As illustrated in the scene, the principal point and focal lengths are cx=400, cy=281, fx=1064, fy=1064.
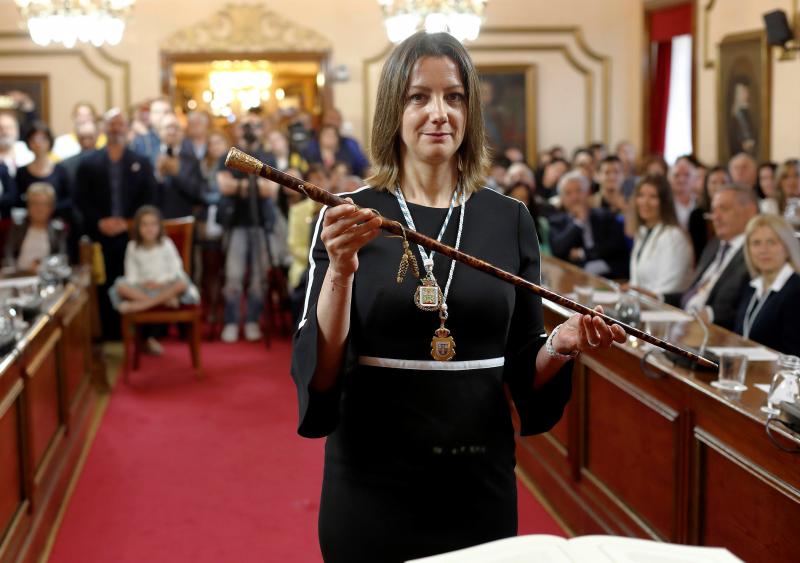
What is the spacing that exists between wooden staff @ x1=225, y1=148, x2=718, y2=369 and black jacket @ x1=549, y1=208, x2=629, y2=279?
5.62 meters

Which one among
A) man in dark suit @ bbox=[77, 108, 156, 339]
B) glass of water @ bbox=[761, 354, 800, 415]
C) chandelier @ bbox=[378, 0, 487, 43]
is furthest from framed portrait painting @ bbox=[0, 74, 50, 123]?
glass of water @ bbox=[761, 354, 800, 415]

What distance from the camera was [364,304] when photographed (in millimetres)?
1872

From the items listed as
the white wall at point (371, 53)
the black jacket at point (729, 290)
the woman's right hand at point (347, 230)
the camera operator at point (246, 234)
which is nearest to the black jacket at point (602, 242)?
the black jacket at point (729, 290)

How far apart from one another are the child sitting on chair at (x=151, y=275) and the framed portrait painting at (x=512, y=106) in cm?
690

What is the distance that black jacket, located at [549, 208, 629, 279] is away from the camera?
743 centimetres

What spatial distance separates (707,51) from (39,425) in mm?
9146

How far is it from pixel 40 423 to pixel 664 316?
278 centimetres

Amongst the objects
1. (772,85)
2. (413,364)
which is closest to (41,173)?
(772,85)

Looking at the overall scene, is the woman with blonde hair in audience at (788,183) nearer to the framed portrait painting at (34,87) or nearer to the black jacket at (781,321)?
the black jacket at (781,321)

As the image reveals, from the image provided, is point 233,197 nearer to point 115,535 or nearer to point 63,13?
point 63,13

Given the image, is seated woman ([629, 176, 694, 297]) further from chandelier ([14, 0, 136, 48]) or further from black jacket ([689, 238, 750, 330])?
chandelier ([14, 0, 136, 48])

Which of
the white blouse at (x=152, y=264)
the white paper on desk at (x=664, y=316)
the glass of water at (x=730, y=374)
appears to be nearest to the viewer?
the glass of water at (x=730, y=374)

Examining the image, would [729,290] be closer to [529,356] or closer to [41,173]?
[529,356]

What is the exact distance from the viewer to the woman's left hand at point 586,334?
1.80m
